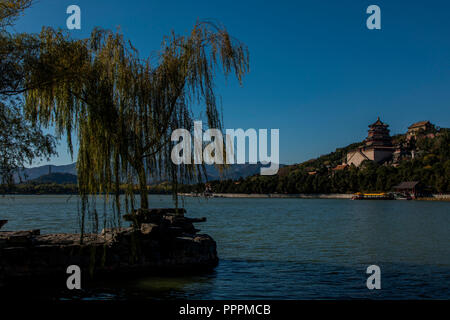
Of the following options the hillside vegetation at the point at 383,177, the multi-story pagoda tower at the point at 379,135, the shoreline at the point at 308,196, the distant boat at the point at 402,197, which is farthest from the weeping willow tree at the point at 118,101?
the multi-story pagoda tower at the point at 379,135

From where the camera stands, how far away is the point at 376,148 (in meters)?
117

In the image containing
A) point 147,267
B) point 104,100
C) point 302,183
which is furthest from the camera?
point 302,183

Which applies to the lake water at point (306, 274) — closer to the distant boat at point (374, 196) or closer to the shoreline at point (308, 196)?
the shoreline at point (308, 196)

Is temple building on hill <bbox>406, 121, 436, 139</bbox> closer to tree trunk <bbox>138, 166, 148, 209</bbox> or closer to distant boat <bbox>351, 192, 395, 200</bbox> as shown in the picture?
distant boat <bbox>351, 192, 395, 200</bbox>

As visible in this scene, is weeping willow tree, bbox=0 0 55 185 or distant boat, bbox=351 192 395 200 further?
distant boat, bbox=351 192 395 200

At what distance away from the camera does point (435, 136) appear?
115 metres

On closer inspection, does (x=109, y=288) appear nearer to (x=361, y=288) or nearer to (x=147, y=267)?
(x=147, y=267)

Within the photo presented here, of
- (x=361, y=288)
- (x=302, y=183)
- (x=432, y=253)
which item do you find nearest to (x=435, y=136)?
(x=302, y=183)

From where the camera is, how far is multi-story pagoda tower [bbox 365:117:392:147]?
123 m

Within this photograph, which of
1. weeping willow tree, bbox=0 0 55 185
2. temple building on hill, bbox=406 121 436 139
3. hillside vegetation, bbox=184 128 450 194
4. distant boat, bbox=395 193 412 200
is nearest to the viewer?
weeping willow tree, bbox=0 0 55 185

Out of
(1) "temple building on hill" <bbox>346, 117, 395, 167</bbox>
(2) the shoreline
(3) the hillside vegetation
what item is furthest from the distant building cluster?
(2) the shoreline

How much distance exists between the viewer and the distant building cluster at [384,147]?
114m

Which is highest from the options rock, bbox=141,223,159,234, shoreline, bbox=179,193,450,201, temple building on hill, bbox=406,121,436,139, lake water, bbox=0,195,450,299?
temple building on hill, bbox=406,121,436,139
